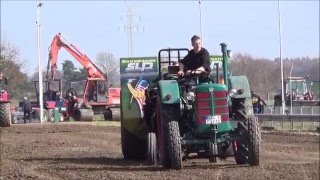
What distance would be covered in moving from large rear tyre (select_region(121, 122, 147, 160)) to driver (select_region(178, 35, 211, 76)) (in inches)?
102

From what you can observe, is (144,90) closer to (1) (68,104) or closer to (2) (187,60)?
(2) (187,60)

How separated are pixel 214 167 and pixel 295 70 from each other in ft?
192

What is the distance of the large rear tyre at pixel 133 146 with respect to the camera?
14.2 metres

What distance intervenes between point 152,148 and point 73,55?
30.3m

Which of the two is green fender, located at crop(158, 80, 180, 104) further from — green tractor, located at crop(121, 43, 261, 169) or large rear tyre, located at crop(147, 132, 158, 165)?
large rear tyre, located at crop(147, 132, 158, 165)

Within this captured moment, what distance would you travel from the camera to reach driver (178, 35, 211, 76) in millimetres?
11922

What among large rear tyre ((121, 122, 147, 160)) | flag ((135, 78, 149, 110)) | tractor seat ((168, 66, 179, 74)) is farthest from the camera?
large rear tyre ((121, 122, 147, 160))

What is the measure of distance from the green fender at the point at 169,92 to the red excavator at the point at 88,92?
2872 cm

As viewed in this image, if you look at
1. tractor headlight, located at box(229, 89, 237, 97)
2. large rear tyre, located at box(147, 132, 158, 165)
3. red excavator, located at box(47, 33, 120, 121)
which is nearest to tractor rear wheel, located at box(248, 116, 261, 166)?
tractor headlight, located at box(229, 89, 237, 97)

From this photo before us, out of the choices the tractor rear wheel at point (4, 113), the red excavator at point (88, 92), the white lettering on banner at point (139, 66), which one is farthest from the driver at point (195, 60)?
the red excavator at point (88, 92)

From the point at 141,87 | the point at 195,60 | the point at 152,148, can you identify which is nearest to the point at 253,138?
the point at 195,60

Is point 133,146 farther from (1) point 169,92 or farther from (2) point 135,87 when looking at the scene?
(1) point 169,92

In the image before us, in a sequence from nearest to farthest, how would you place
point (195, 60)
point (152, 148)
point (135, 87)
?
point (195, 60), point (152, 148), point (135, 87)

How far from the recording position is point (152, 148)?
1236 centimetres
